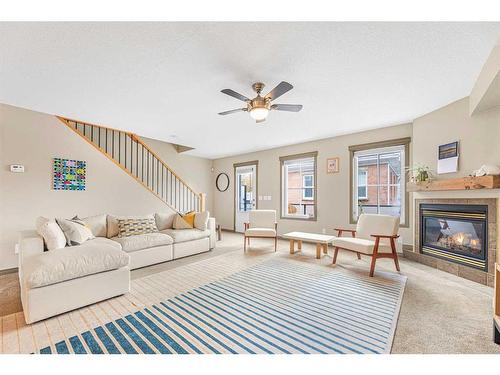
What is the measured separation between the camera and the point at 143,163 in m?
5.62

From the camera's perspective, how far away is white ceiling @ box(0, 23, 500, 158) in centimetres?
181

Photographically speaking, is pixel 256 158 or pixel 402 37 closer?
pixel 402 37

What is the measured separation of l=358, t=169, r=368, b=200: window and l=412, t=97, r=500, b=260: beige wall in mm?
996

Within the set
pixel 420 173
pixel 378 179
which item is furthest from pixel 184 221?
pixel 420 173

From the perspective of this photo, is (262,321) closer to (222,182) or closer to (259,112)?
(259,112)

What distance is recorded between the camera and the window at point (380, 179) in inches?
171

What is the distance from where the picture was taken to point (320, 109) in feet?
11.5

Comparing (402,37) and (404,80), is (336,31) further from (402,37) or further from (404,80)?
(404,80)

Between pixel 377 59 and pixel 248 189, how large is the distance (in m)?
5.32

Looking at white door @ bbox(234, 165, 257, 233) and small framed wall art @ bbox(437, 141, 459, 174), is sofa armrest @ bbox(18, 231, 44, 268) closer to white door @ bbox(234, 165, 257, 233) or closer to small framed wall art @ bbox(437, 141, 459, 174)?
white door @ bbox(234, 165, 257, 233)

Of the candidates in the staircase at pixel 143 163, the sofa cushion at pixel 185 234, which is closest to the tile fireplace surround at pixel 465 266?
the sofa cushion at pixel 185 234

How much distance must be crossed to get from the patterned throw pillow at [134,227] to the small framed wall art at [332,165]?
3.92 meters

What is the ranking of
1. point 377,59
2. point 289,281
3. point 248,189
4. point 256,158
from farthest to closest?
point 248,189 → point 256,158 → point 289,281 → point 377,59

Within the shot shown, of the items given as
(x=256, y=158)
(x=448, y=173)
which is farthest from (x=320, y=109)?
(x=256, y=158)
